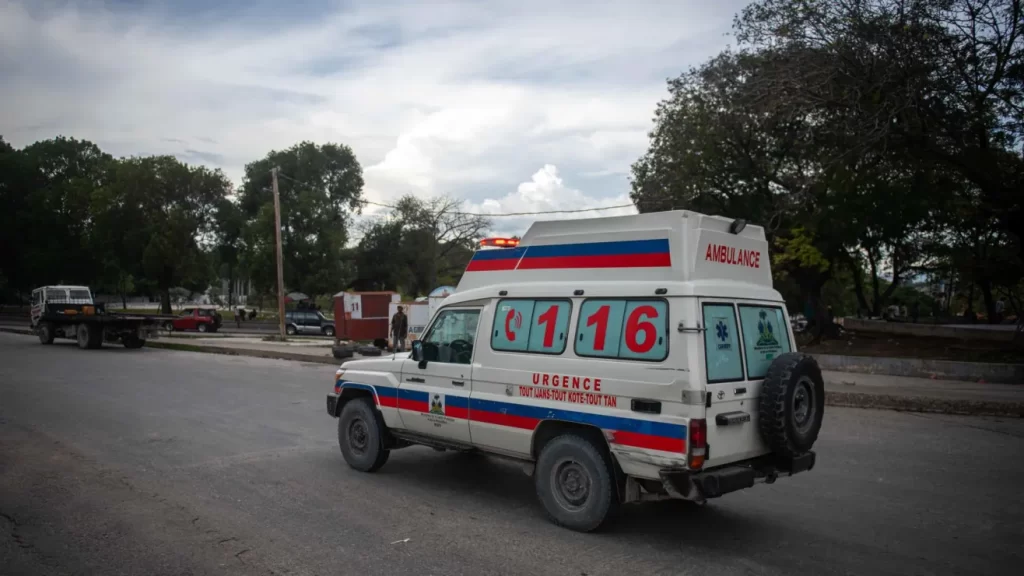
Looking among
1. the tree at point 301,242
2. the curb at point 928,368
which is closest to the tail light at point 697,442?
the curb at point 928,368

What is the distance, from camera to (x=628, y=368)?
18.1 ft

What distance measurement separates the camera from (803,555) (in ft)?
17.4

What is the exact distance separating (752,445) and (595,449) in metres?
1.22

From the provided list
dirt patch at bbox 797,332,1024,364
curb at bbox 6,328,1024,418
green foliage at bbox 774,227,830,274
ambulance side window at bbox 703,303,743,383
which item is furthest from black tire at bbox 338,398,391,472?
green foliage at bbox 774,227,830,274

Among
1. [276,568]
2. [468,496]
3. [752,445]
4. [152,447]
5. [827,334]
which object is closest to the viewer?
[276,568]

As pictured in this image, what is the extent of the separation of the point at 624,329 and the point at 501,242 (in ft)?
6.16

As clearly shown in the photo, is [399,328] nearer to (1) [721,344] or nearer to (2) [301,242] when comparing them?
(1) [721,344]

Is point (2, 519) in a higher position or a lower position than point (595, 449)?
lower

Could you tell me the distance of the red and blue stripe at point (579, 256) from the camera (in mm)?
5773

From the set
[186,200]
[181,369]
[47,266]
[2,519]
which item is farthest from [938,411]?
[47,266]

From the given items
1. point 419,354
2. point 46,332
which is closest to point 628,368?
point 419,354

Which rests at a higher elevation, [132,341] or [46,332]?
[46,332]

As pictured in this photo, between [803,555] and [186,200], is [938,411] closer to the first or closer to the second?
[803,555]

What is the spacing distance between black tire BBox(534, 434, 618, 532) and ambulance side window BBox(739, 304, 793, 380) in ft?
4.58
